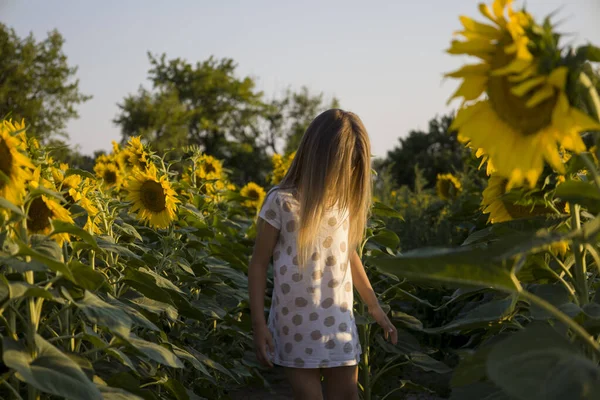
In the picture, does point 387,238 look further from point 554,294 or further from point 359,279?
point 554,294

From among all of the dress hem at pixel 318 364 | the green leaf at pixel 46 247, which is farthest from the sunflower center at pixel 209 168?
the green leaf at pixel 46 247

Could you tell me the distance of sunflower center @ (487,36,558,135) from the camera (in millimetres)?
1312

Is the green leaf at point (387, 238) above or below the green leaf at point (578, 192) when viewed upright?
below

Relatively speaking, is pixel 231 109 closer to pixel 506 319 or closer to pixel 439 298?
pixel 439 298

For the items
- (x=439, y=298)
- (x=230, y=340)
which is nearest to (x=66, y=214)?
(x=230, y=340)

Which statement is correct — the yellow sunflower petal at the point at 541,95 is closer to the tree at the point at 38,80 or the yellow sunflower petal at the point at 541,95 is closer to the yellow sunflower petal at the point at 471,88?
the yellow sunflower petal at the point at 471,88

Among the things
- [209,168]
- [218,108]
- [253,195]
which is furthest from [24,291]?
[218,108]

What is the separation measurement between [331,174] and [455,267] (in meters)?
1.68

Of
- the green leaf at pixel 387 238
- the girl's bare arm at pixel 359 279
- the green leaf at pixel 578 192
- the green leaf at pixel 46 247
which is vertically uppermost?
the green leaf at pixel 578 192

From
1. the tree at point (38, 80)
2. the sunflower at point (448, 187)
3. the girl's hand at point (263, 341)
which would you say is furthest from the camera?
the tree at point (38, 80)

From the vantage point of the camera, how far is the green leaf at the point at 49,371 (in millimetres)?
1627

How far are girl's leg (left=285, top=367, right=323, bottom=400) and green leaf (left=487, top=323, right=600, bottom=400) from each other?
1664 millimetres

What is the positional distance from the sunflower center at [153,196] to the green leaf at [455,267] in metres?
2.26

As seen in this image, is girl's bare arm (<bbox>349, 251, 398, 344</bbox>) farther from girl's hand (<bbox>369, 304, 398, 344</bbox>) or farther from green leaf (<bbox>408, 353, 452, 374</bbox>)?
green leaf (<bbox>408, 353, 452, 374</bbox>)
